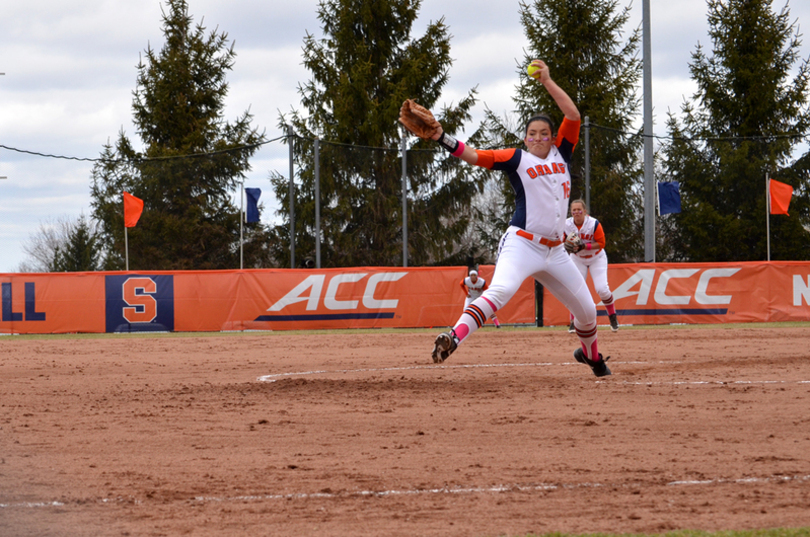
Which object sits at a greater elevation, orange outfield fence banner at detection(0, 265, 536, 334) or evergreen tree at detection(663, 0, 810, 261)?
evergreen tree at detection(663, 0, 810, 261)

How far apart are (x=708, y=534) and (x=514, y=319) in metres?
16.8

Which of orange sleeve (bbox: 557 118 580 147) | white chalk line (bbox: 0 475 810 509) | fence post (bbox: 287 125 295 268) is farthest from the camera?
fence post (bbox: 287 125 295 268)

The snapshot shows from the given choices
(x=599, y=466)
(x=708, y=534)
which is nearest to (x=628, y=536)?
(x=708, y=534)

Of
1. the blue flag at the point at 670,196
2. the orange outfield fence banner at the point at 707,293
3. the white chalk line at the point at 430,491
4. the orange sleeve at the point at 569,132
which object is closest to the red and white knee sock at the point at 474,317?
the orange sleeve at the point at 569,132

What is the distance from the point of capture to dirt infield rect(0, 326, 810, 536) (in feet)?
12.7

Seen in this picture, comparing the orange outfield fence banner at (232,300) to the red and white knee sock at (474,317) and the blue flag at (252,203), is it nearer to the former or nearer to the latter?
the blue flag at (252,203)

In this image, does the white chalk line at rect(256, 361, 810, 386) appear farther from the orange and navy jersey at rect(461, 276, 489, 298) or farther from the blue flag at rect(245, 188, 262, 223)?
the blue flag at rect(245, 188, 262, 223)

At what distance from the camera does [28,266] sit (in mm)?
58219

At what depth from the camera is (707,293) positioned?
19844mm

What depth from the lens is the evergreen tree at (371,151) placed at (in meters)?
23.8

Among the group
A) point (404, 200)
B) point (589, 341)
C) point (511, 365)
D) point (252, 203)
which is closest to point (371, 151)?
point (404, 200)

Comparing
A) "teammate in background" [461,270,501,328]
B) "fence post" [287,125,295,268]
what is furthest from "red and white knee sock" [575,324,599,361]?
"fence post" [287,125,295,268]

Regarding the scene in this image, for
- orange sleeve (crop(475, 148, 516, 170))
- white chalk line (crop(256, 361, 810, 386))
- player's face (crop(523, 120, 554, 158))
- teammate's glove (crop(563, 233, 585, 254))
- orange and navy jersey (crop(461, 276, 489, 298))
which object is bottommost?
white chalk line (crop(256, 361, 810, 386))

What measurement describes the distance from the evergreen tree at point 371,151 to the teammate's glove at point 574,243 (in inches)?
393
